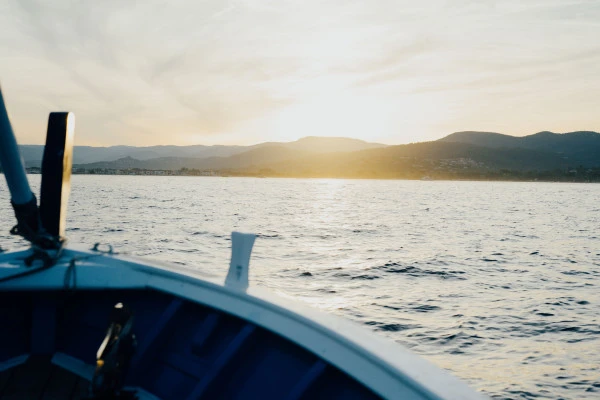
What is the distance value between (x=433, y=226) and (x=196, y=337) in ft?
176

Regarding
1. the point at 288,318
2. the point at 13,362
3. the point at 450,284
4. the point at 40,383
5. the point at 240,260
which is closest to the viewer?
the point at 288,318

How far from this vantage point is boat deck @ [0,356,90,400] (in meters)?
4.31

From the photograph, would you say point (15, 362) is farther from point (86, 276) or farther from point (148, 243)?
point (148, 243)

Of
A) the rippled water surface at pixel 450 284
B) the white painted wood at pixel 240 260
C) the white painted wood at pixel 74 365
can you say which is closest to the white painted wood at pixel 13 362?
the white painted wood at pixel 74 365

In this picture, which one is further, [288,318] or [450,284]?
[450,284]

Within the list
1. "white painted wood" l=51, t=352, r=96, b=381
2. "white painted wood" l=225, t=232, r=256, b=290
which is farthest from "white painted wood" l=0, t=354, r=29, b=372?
"white painted wood" l=225, t=232, r=256, b=290

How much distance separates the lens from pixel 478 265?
91.0ft

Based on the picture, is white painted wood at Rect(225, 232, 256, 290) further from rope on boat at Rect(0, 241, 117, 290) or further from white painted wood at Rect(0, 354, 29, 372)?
white painted wood at Rect(0, 354, 29, 372)

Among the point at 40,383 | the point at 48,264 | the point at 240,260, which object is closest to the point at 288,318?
the point at 240,260

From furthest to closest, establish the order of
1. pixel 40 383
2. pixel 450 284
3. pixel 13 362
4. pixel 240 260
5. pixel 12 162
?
pixel 450 284, pixel 13 362, pixel 40 383, pixel 240 260, pixel 12 162

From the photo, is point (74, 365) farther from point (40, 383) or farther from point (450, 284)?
point (450, 284)

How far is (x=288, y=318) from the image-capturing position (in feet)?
11.8

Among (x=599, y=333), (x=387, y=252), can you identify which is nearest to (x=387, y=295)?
(x=599, y=333)

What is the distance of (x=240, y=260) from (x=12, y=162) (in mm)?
2191
